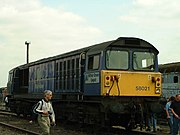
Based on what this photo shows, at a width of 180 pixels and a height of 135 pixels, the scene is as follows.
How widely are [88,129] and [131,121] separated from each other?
8.12 feet

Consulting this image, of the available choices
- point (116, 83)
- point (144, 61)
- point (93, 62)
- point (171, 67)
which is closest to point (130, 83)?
point (116, 83)

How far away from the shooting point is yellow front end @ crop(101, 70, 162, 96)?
15.0 m

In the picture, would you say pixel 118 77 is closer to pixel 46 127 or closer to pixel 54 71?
pixel 46 127

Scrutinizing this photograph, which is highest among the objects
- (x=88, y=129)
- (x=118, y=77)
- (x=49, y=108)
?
(x=118, y=77)

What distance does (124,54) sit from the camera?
51.5 feet

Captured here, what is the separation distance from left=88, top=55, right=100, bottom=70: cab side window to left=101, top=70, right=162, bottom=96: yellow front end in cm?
81

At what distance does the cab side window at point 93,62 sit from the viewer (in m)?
15.7

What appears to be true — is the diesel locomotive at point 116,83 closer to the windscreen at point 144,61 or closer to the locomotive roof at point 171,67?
the windscreen at point 144,61

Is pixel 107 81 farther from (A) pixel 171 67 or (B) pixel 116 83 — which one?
(A) pixel 171 67

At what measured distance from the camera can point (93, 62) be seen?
633 inches

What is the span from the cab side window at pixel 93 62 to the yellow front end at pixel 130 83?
81cm

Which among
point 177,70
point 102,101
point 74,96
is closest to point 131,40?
point 102,101

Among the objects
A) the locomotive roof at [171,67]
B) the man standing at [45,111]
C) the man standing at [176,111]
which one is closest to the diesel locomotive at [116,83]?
the man standing at [176,111]

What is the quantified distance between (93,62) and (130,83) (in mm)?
1814
